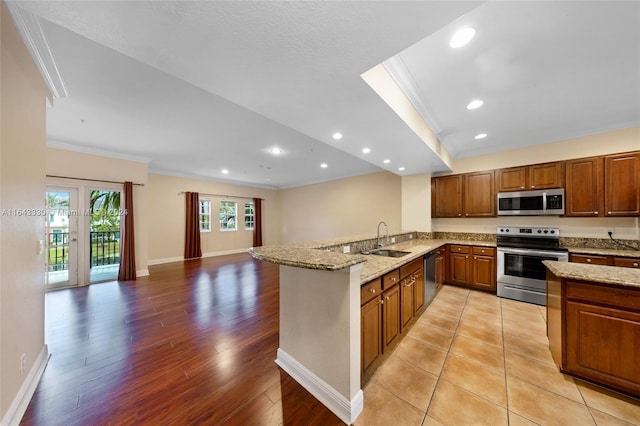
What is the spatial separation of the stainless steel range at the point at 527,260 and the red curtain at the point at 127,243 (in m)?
7.16

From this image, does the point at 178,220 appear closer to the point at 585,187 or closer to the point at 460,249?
the point at 460,249

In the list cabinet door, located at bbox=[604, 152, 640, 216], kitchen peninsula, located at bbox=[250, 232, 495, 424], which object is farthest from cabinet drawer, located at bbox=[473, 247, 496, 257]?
kitchen peninsula, located at bbox=[250, 232, 495, 424]

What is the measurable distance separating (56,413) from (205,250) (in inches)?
242

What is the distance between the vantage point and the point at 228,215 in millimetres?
8023

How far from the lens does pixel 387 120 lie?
2.20 m

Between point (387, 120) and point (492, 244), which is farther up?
point (387, 120)

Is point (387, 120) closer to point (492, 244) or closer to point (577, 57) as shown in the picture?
point (577, 57)

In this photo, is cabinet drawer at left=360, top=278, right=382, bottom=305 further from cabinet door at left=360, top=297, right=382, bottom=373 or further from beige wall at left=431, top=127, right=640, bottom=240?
beige wall at left=431, top=127, right=640, bottom=240

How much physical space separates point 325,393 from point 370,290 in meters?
0.81

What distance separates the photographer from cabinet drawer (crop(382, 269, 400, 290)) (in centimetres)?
201

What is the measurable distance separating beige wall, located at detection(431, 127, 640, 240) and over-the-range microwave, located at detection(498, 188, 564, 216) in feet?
0.93

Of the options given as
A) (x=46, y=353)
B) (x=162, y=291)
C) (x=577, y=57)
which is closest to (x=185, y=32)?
(x=577, y=57)

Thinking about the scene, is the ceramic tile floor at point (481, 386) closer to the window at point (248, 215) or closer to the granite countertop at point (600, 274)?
the granite countertop at point (600, 274)

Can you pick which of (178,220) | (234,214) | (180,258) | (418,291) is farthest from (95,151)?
(418,291)
